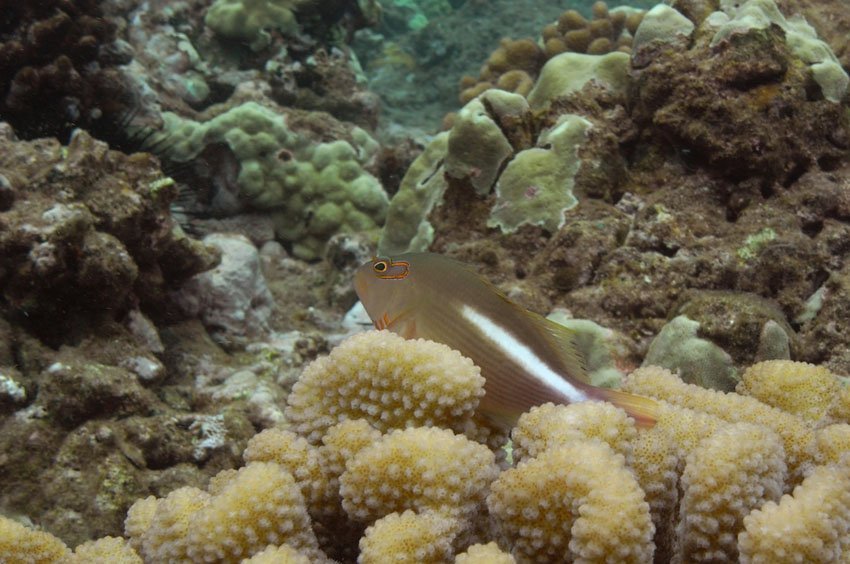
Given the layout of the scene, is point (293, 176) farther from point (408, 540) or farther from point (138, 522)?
point (408, 540)

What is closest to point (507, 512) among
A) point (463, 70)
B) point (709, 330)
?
point (709, 330)

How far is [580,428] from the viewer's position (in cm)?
158

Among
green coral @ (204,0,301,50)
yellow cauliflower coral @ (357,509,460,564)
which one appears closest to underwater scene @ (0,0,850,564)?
yellow cauliflower coral @ (357,509,460,564)

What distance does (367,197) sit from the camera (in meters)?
7.91

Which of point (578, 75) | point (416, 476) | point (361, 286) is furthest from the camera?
point (578, 75)

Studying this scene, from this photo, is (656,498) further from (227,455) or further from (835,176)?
(835,176)

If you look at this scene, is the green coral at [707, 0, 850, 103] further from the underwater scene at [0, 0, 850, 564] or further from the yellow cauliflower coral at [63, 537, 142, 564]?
the yellow cauliflower coral at [63, 537, 142, 564]

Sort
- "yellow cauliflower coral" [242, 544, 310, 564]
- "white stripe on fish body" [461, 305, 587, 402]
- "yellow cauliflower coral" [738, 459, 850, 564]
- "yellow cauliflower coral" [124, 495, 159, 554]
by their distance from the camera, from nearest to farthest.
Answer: "yellow cauliflower coral" [738, 459, 850, 564]
"yellow cauliflower coral" [242, 544, 310, 564]
"yellow cauliflower coral" [124, 495, 159, 554]
"white stripe on fish body" [461, 305, 587, 402]

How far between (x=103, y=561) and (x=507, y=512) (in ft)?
3.70

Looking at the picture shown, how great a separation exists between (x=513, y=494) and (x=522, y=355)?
69cm

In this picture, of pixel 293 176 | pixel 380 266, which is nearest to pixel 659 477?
pixel 380 266

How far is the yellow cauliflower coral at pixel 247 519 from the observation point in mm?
1500

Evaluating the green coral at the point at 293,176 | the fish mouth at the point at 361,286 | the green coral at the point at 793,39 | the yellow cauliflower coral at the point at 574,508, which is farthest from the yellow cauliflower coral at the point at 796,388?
the green coral at the point at 293,176

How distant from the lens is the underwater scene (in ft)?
4.94
